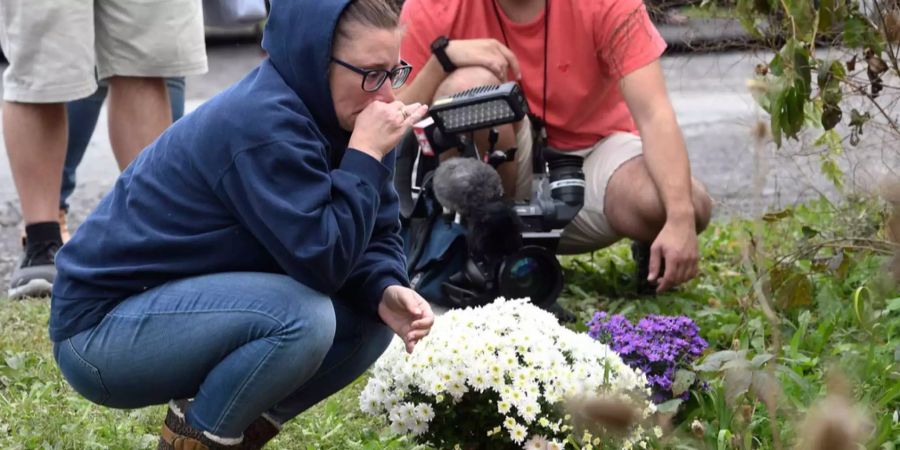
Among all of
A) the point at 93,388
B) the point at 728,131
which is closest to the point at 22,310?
the point at 93,388

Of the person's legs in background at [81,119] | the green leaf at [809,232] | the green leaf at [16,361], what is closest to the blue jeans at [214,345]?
the green leaf at [16,361]

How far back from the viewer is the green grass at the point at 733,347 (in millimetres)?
2590

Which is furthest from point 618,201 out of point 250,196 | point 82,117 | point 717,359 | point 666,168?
point 82,117

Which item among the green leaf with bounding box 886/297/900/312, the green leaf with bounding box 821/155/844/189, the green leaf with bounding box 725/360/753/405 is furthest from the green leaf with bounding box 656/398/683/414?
the green leaf with bounding box 821/155/844/189

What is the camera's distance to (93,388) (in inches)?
92.0

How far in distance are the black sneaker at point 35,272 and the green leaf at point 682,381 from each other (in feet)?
6.57

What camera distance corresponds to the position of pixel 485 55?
11.7 feet

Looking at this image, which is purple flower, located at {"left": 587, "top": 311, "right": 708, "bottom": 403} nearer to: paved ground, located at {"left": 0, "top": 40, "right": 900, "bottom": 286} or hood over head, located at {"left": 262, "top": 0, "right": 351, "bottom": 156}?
paved ground, located at {"left": 0, "top": 40, "right": 900, "bottom": 286}

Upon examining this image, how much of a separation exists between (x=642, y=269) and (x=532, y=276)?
0.50 m

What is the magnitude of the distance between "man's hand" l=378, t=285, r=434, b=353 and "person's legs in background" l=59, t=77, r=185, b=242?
2.17 meters

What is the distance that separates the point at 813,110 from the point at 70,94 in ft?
6.80

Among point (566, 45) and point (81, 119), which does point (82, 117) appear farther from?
point (566, 45)

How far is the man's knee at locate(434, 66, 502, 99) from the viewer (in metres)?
3.55

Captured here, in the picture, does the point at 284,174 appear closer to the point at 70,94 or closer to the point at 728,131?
the point at 70,94
